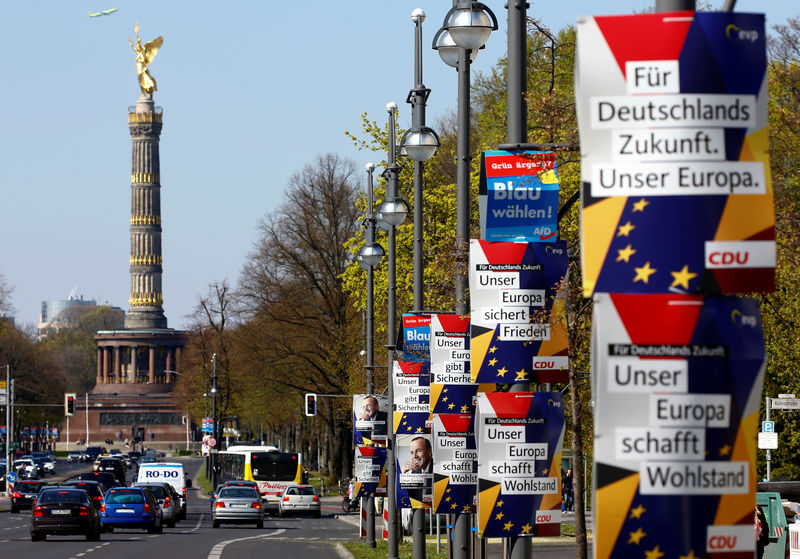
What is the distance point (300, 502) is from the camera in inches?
2625

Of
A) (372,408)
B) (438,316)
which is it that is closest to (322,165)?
(372,408)

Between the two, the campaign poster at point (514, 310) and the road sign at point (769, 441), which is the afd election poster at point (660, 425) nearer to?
the campaign poster at point (514, 310)

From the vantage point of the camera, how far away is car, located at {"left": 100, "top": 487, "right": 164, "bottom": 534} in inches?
1941

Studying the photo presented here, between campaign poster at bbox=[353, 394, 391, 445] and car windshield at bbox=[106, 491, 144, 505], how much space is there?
14.8 metres

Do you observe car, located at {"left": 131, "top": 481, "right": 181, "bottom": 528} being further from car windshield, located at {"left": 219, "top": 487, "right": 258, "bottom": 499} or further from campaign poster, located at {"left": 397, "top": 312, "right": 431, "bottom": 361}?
campaign poster, located at {"left": 397, "top": 312, "right": 431, "bottom": 361}

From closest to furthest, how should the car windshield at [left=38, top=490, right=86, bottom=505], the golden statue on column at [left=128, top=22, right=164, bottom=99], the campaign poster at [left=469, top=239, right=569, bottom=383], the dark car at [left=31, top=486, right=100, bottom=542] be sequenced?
the campaign poster at [left=469, top=239, right=569, bottom=383]
the dark car at [left=31, top=486, right=100, bottom=542]
the car windshield at [left=38, top=490, right=86, bottom=505]
the golden statue on column at [left=128, top=22, right=164, bottom=99]

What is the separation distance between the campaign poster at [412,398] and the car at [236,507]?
30.1 meters

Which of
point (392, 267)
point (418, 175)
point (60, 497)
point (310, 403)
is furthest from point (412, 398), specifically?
point (310, 403)

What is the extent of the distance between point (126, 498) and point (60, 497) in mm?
6531

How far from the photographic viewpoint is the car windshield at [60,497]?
42969mm

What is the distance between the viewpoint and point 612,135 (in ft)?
24.7

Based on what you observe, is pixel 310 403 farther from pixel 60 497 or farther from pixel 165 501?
pixel 60 497

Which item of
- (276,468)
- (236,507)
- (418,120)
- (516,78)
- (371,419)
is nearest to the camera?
(516,78)

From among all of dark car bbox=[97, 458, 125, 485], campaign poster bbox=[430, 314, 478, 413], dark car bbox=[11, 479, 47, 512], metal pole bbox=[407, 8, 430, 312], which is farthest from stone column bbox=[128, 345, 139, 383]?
campaign poster bbox=[430, 314, 478, 413]
